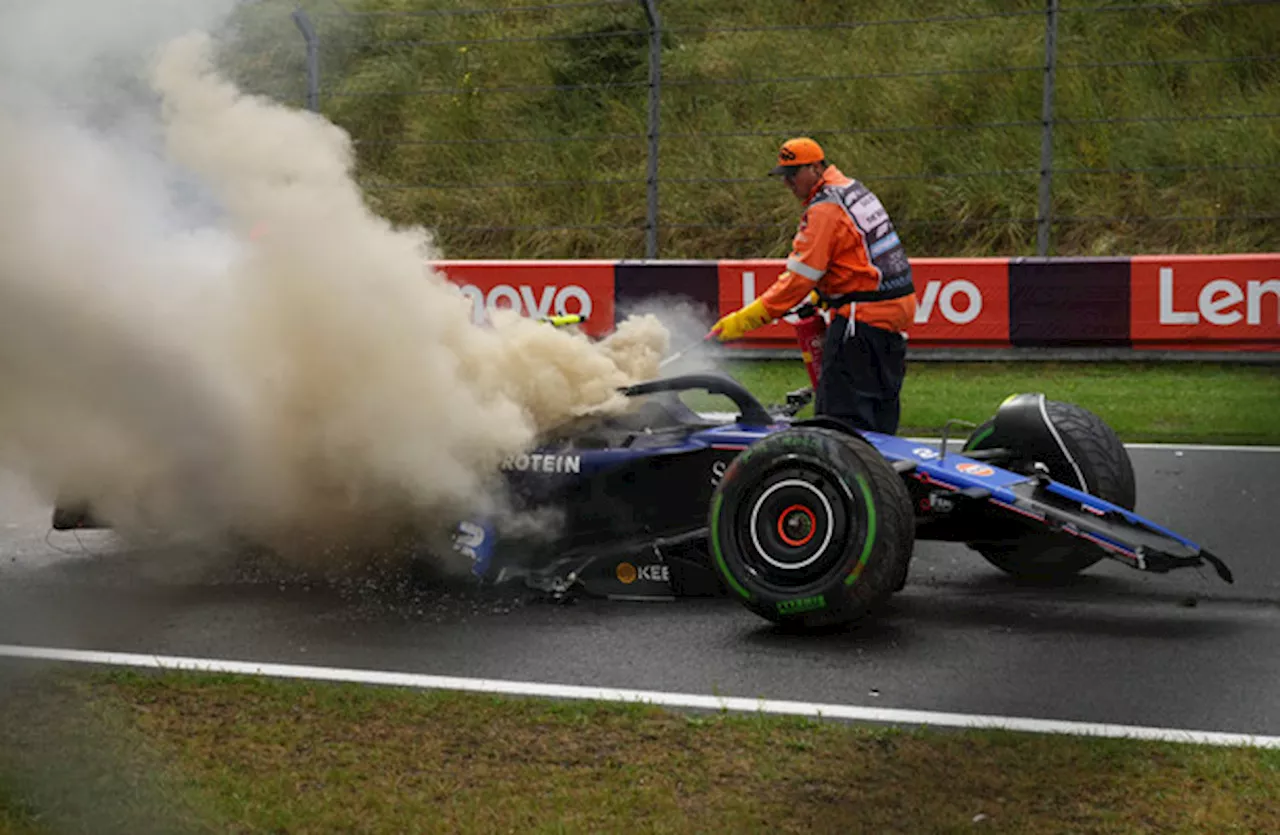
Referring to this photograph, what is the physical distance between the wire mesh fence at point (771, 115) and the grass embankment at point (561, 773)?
30.4 feet

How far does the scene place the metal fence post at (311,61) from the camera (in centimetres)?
1404

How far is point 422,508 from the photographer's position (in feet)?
22.5

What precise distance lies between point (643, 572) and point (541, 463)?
607mm

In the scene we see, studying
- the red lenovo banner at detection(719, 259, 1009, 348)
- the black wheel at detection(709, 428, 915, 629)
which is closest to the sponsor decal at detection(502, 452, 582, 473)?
the black wheel at detection(709, 428, 915, 629)

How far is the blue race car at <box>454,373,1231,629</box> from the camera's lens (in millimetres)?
5891

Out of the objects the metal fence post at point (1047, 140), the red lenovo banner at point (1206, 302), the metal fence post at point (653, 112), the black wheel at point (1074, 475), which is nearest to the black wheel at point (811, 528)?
the black wheel at point (1074, 475)

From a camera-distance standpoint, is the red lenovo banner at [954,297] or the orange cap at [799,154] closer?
the orange cap at [799,154]

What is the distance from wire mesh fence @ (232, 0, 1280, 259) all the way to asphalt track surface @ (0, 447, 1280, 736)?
292 inches

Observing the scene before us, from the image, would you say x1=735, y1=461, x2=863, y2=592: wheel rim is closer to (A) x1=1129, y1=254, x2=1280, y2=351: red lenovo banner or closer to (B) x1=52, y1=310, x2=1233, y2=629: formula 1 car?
(B) x1=52, y1=310, x2=1233, y2=629: formula 1 car

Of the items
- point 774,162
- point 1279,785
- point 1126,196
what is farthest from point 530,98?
point 1279,785

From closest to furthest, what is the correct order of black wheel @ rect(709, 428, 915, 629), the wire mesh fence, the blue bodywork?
1. black wheel @ rect(709, 428, 915, 629)
2. the blue bodywork
3. the wire mesh fence

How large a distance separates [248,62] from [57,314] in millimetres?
8552

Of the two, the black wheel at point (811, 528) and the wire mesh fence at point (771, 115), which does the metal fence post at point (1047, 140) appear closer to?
the wire mesh fence at point (771, 115)

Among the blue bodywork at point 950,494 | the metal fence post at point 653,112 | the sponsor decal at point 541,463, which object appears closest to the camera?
the blue bodywork at point 950,494
